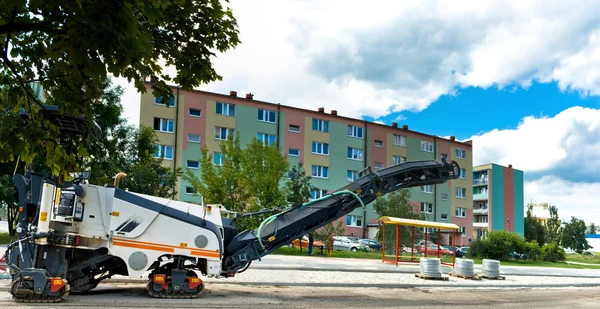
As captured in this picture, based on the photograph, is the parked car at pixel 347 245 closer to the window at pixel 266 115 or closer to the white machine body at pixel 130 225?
the window at pixel 266 115

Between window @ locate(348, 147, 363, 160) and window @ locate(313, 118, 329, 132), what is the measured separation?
3417 mm

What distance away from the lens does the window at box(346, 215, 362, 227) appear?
47656 millimetres

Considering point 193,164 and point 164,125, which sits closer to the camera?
point 164,125

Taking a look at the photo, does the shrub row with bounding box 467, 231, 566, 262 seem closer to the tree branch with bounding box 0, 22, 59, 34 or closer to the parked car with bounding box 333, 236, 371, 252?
the parked car with bounding box 333, 236, 371, 252

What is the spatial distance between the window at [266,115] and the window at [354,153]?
9.03 m

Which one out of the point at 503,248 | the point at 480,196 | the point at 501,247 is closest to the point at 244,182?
the point at 501,247

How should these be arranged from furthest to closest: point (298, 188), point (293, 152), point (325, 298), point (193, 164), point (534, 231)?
point (534, 231) < point (293, 152) < point (193, 164) < point (298, 188) < point (325, 298)

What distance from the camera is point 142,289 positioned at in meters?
11.1

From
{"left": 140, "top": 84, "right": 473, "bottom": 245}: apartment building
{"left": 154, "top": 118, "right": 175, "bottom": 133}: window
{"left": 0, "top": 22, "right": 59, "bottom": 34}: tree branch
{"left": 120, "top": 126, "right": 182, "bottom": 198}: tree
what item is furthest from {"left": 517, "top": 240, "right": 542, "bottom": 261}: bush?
{"left": 0, "top": 22, "right": 59, "bottom": 34}: tree branch

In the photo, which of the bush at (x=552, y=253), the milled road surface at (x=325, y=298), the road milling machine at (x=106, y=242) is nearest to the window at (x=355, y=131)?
the bush at (x=552, y=253)

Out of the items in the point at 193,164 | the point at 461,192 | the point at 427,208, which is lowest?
the point at 427,208

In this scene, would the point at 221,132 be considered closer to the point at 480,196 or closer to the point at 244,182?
the point at 244,182

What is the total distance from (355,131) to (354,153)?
2247 millimetres

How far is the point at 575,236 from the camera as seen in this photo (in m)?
73.1
